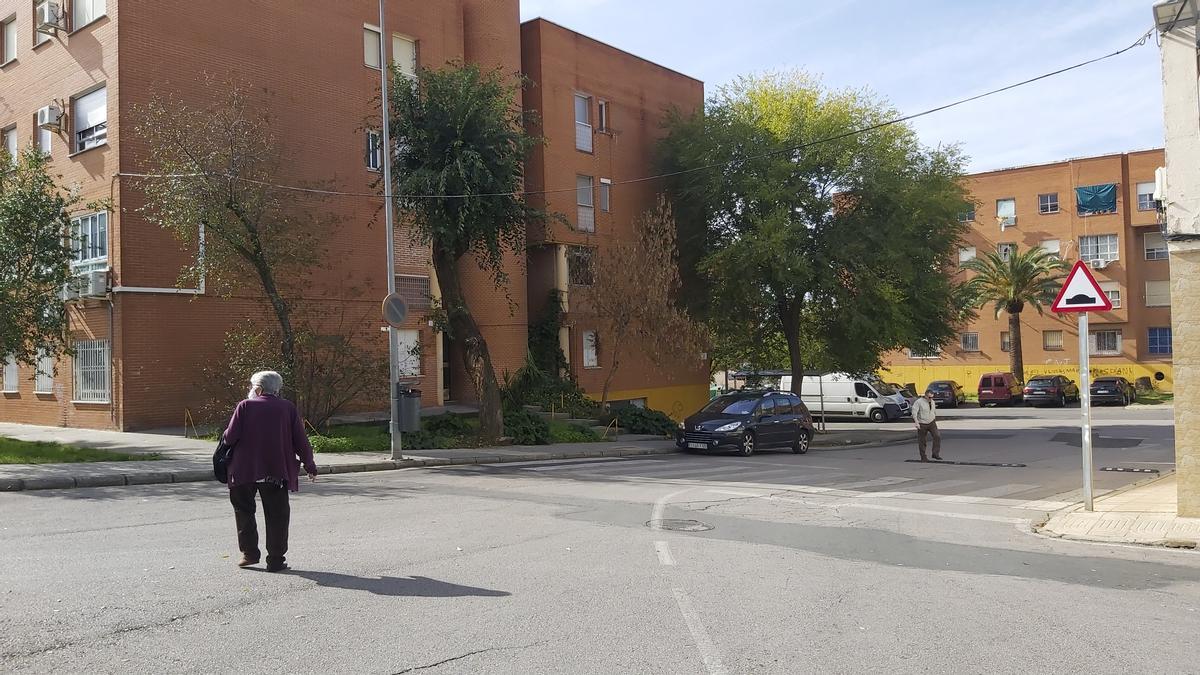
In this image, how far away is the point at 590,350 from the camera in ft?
103

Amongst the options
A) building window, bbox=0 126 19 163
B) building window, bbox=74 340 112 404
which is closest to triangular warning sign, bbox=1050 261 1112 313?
building window, bbox=74 340 112 404

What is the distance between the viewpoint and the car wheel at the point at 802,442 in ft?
75.7

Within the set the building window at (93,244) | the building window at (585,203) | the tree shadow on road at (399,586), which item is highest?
the building window at (585,203)

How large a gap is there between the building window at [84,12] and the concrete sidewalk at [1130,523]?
22442 mm

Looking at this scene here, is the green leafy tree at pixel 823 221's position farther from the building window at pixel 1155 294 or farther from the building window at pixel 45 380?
the building window at pixel 1155 294

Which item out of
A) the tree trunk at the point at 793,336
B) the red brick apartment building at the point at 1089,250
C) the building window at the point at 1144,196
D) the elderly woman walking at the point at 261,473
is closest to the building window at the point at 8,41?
the elderly woman walking at the point at 261,473

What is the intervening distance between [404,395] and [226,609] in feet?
39.4

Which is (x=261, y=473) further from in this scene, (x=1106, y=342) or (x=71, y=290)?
(x=1106, y=342)

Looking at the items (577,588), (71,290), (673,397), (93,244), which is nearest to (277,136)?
(93,244)

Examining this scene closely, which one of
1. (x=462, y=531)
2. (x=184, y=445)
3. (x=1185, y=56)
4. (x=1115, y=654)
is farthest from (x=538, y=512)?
Answer: (x=184, y=445)

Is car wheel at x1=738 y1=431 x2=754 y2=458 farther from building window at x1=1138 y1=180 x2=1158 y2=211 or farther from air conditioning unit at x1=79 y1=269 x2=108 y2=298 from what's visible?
building window at x1=1138 y1=180 x2=1158 y2=211

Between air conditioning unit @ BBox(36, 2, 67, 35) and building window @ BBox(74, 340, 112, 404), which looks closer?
building window @ BBox(74, 340, 112, 404)

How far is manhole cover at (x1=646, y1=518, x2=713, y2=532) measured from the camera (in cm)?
984

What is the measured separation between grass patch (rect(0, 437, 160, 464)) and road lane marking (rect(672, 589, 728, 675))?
12.3 metres
